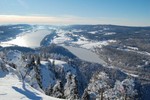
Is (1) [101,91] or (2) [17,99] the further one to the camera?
(1) [101,91]

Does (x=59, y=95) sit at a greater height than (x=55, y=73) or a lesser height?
greater

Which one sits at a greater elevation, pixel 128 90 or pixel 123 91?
pixel 128 90

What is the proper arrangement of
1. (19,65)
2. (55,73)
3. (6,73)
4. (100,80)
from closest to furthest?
(100,80) < (19,65) < (6,73) < (55,73)

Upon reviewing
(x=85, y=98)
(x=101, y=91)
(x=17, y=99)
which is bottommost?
(x=85, y=98)

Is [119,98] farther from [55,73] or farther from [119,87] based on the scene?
[55,73]

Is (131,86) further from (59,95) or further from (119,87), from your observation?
(59,95)

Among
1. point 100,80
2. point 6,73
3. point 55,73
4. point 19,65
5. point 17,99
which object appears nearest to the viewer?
point 17,99

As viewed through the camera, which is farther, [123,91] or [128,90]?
[123,91]

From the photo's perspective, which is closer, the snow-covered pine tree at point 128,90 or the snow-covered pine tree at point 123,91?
the snow-covered pine tree at point 128,90

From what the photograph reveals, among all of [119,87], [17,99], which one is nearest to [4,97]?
[17,99]

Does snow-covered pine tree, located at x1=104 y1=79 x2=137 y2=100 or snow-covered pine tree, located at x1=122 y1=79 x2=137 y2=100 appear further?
snow-covered pine tree, located at x1=104 y1=79 x2=137 y2=100
